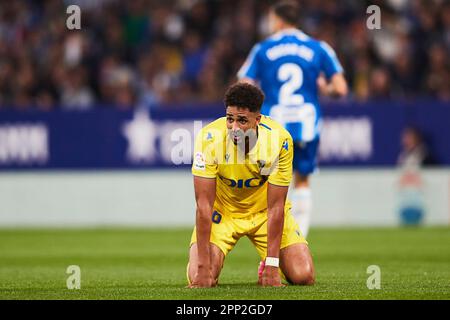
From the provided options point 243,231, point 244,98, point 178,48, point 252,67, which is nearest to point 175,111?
point 178,48

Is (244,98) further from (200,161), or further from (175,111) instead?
(175,111)

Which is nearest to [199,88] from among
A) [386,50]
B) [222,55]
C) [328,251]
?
[222,55]

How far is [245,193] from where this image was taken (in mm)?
8398

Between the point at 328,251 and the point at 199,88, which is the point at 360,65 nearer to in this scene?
the point at 199,88

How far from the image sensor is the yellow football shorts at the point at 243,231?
8.45 meters

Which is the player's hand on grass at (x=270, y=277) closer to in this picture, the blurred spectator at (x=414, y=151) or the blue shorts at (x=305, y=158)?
the blue shorts at (x=305, y=158)

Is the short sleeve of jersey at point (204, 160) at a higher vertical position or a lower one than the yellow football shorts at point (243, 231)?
higher

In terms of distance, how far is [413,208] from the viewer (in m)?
17.1

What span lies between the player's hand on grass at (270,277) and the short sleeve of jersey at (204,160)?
84cm

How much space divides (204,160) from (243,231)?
89cm

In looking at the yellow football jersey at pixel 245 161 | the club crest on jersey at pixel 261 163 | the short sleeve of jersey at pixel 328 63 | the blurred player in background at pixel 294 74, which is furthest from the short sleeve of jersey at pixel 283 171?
the short sleeve of jersey at pixel 328 63

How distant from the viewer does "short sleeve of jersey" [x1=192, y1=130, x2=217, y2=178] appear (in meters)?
7.85
